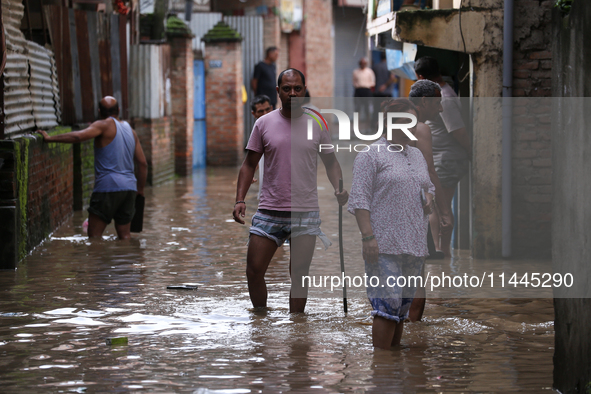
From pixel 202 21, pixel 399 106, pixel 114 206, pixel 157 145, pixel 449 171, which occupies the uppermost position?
pixel 202 21

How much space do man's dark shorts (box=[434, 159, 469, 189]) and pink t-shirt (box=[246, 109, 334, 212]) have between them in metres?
2.86

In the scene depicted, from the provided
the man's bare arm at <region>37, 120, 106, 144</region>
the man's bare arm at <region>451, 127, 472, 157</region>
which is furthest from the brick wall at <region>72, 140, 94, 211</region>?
the man's bare arm at <region>451, 127, 472, 157</region>

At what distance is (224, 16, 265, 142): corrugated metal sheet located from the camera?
886 inches

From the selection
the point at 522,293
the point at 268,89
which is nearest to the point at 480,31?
the point at 522,293

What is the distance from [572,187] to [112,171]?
6.54 meters

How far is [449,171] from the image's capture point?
8945 mm

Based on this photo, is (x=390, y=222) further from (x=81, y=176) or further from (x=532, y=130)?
(x=81, y=176)

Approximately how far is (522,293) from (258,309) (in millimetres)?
2359

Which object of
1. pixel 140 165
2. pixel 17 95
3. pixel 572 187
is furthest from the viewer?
pixel 140 165

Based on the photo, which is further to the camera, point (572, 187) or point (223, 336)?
point (223, 336)

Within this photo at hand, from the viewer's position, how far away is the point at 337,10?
31484 millimetres

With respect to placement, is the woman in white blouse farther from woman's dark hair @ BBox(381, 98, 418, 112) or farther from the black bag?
the black bag

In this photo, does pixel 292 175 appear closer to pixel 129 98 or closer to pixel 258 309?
pixel 258 309

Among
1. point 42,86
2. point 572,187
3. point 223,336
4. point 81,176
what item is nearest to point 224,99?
point 81,176
